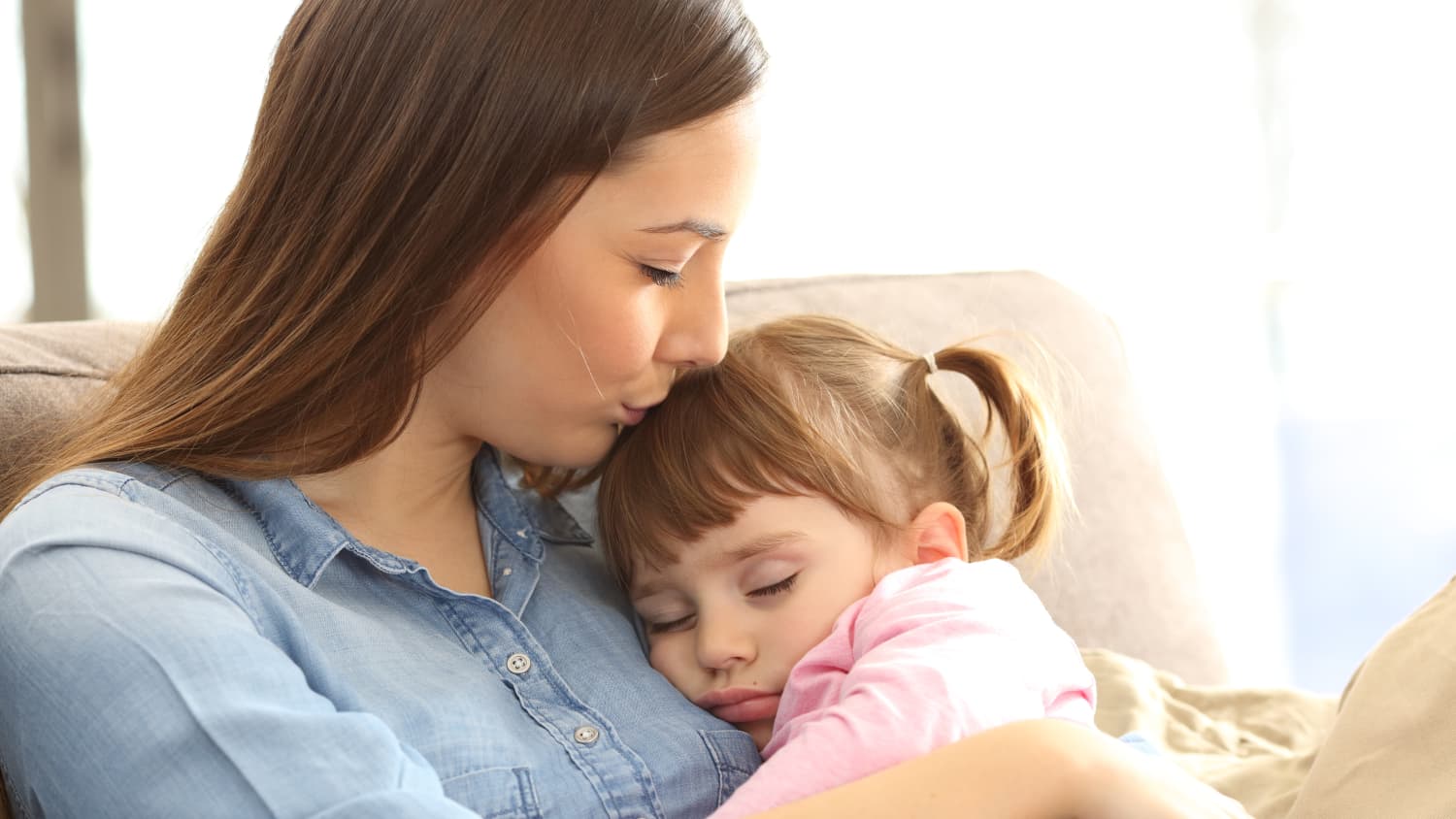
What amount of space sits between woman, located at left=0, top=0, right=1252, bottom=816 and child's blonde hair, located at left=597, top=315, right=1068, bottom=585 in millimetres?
64

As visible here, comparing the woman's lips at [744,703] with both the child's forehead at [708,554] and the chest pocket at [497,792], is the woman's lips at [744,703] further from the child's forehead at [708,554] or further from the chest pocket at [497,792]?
the chest pocket at [497,792]

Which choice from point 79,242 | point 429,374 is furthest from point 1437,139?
point 79,242

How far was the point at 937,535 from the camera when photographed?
4.12 ft

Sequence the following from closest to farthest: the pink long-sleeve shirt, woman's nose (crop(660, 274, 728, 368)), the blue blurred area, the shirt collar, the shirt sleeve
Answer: the shirt sleeve → the pink long-sleeve shirt → the shirt collar → woman's nose (crop(660, 274, 728, 368)) → the blue blurred area

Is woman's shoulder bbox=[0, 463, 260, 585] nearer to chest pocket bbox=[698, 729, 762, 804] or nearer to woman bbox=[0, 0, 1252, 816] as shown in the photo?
woman bbox=[0, 0, 1252, 816]

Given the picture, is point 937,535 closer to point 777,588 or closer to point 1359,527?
point 777,588

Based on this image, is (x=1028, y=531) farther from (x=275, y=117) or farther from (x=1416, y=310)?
(x=1416, y=310)

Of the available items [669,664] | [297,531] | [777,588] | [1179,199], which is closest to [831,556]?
[777,588]

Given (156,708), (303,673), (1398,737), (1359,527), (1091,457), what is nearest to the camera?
(156,708)

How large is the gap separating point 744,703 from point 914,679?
0.80 ft

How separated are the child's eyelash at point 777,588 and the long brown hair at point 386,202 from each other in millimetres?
336

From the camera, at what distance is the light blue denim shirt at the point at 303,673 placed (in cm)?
78

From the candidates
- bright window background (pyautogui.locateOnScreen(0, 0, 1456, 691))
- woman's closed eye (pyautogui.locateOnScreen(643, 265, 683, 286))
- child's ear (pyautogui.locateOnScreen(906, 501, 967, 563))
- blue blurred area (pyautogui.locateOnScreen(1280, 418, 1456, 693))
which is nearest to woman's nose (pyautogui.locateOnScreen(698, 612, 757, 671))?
child's ear (pyautogui.locateOnScreen(906, 501, 967, 563))

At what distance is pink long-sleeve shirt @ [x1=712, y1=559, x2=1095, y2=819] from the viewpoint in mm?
952
